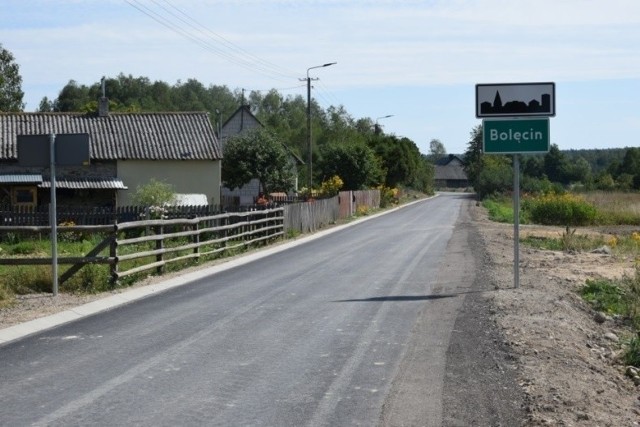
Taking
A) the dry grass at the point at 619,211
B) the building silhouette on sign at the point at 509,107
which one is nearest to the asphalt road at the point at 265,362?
the building silhouette on sign at the point at 509,107

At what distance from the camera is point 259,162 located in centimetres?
5866

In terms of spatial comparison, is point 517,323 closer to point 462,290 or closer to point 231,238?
point 462,290

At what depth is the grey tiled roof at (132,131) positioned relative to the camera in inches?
1912

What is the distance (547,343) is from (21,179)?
37738mm

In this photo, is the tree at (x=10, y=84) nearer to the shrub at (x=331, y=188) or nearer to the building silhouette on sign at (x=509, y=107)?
the shrub at (x=331, y=188)

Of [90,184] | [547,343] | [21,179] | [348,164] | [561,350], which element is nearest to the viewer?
[561,350]

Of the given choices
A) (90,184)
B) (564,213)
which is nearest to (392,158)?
(564,213)

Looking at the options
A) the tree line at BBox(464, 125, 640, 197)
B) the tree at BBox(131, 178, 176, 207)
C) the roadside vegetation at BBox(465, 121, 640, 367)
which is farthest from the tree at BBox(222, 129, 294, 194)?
the tree line at BBox(464, 125, 640, 197)

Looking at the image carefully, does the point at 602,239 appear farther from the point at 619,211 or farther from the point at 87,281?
the point at 87,281

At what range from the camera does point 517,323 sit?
468 inches

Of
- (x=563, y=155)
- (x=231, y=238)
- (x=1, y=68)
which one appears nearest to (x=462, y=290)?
(x=231, y=238)

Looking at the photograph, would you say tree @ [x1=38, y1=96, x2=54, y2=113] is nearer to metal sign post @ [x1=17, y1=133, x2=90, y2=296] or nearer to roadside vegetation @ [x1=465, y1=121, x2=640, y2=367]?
roadside vegetation @ [x1=465, y1=121, x2=640, y2=367]

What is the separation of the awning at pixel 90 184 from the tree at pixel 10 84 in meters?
42.5

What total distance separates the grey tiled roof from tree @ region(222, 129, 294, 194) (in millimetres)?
6643
